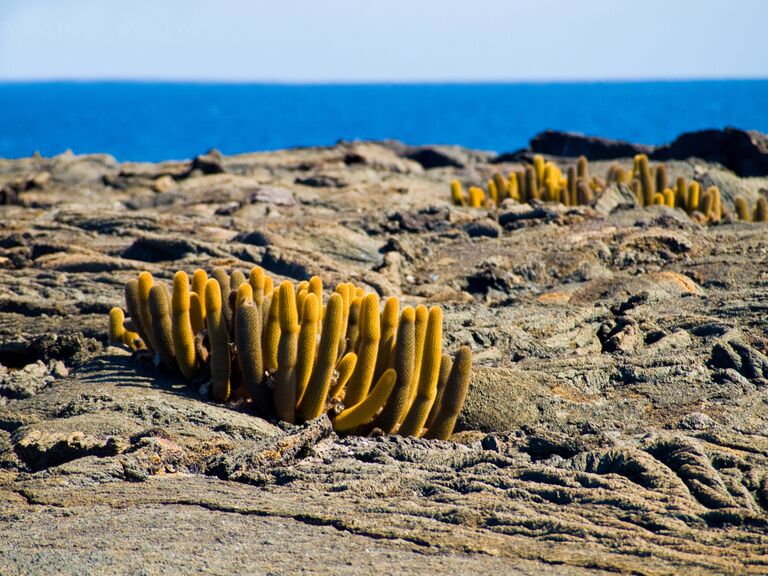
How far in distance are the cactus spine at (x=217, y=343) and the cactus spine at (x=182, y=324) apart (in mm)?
120

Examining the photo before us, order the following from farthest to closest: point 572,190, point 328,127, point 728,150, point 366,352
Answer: point 328,127
point 728,150
point 572,190
point 366,352

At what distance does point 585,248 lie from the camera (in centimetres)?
1095

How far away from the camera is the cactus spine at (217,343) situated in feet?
19.1

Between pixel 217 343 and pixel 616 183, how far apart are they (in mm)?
9725

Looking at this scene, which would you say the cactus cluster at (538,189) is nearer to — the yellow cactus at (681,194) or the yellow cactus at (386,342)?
the yellow cactus at (681,194)

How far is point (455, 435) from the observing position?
5.92 metres

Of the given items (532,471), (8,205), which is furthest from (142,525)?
(8,205)

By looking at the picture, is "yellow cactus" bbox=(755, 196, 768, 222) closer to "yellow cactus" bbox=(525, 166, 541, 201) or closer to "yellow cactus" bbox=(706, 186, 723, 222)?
"yellow cactus" bbox=(706, 186, 723, 222)

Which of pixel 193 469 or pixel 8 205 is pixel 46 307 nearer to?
pixel 193 469

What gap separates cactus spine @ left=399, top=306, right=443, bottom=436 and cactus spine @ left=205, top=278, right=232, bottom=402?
108cm

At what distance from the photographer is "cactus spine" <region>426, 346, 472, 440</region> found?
567 centimetres

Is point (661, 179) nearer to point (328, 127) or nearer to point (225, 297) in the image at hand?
point (225, 297)

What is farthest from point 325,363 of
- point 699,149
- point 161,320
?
point 699,149

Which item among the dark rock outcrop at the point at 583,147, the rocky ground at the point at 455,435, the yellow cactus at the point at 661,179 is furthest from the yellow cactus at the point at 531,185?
the dark rock outcrop at the point at 583,147
